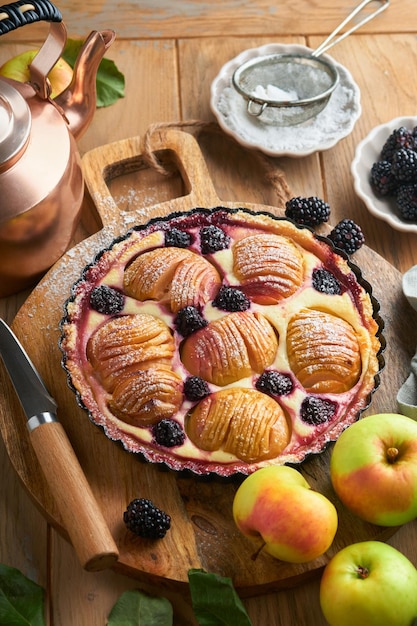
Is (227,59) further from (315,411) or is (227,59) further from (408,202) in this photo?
(315,411)

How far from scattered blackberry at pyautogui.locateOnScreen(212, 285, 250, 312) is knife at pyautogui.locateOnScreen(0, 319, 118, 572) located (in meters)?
0.50

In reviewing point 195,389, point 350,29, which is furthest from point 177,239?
point 350,29

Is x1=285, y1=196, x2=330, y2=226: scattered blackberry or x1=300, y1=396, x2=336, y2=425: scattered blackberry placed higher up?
x1=285, y1=196, x2=330, y2=226: scattered blackberry

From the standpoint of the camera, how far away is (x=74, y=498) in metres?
1.80

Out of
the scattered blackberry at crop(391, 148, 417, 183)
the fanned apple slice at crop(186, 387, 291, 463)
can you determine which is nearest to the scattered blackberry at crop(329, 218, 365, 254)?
the scattered blackberry at crop(391, 148, 417, 183)

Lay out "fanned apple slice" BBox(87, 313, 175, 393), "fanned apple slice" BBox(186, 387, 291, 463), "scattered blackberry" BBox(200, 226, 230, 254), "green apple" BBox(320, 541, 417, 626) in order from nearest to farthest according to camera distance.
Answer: "green apple" BBox(320, 541, 417, 626) → "fanned apple slice" BBox(186, 387, 291, 463) → "fanned apple slice" BBox(87, 313, 175, 393) → "scattered blackberry" BBox(200, 226, 230, 254)

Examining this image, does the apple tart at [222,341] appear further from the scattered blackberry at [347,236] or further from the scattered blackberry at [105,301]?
the scattered blackberry at [347,236]

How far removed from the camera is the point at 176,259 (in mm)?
2211

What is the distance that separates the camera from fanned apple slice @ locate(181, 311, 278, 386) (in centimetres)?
203

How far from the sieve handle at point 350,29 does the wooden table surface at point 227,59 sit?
4cm

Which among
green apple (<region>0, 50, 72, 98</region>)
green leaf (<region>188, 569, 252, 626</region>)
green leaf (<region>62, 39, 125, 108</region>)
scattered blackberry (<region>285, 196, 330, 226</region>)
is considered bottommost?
green leaf (<region>188, 569, 252, 626</region>)

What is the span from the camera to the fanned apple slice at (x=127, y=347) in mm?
2023

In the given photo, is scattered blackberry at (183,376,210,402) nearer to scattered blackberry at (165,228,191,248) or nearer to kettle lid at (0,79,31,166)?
scattered blackberry at (165,228,191,248)

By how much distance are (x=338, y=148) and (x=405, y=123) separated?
24 cm
